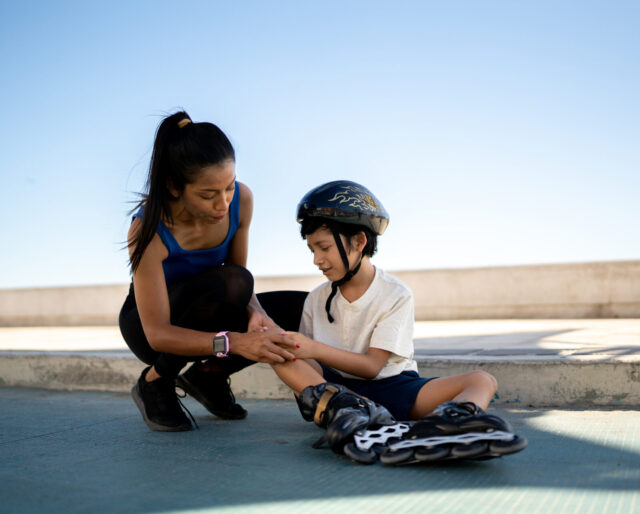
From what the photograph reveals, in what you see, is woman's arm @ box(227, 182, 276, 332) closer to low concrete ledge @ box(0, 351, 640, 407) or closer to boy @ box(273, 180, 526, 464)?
boy @ box(273, 180, 526, 464)

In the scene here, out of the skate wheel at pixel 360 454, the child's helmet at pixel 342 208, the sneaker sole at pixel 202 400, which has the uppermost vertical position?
the child's helmet at pixel 342 208

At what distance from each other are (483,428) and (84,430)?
1.71m

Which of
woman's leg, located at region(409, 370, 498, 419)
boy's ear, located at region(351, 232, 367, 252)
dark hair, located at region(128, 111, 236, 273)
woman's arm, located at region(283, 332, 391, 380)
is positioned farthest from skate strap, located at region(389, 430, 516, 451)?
dark hair, located at region(128, 111, 236, 273)

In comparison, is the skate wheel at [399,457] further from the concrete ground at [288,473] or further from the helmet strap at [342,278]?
the helmet strap at [342,278]

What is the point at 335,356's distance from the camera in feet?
7.82

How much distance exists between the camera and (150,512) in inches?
58.7

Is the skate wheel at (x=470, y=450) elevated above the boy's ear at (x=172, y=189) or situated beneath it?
situated beneath

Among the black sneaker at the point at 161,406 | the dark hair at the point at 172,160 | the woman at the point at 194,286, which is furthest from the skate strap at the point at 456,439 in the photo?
the dark hair at the point at 172,160

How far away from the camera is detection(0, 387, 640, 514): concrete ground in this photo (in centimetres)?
152

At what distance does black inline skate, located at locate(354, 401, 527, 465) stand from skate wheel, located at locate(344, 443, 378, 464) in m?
0.02

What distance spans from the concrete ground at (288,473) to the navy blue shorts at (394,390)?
0.88 feet

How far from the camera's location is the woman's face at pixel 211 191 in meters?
2.38

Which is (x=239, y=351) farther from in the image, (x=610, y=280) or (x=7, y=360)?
(x=610, y=280)

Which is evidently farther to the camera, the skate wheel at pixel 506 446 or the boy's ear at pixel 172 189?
the boy's ear at pixel 172 189
